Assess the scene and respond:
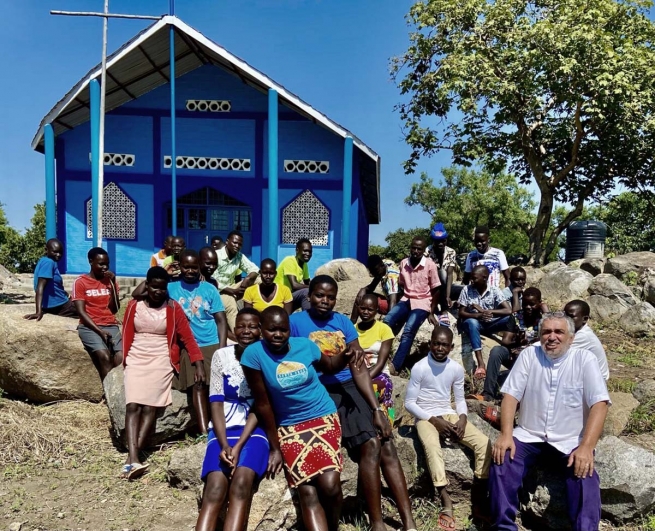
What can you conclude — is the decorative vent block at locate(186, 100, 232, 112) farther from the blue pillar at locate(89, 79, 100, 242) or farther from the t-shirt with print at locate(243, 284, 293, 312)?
the t-shirt with print at locate(243, 284, 293, 312)

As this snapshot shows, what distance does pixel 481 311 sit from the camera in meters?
5.76

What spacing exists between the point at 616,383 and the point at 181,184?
10.9 m

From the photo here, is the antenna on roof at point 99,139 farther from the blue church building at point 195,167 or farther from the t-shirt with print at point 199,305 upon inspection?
the t-shirt with print at point 199,305

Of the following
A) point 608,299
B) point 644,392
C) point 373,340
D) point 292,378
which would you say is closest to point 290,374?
point 292,378

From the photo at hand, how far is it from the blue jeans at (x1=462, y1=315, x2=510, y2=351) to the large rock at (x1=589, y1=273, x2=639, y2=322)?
17.2 ft

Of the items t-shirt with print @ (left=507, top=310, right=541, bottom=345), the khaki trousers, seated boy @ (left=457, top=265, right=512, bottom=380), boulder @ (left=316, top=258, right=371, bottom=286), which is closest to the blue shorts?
the khaki trousers

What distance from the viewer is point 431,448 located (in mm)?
3924

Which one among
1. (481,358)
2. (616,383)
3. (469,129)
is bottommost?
(616,383)

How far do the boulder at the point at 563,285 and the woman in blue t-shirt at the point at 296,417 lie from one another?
815cm

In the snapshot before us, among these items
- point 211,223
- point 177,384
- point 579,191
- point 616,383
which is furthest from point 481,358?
point 579,191

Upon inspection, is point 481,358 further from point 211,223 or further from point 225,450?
point 211,223

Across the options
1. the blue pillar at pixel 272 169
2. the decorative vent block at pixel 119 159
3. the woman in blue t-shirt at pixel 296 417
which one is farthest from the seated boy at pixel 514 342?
the decorative vent block at pixel 119 159

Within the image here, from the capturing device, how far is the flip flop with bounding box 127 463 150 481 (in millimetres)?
4234

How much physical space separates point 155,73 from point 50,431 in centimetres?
1061
